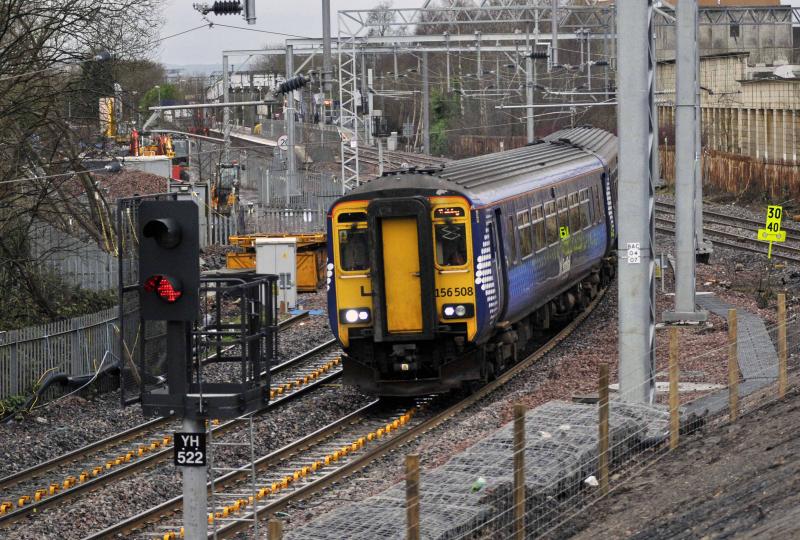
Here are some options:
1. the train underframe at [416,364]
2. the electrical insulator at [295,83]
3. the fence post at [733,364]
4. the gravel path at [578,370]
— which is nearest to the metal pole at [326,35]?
the electrical insulator at [295,83]

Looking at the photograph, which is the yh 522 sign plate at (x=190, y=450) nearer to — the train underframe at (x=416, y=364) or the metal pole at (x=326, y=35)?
the train underframe at (x=416, y=364)

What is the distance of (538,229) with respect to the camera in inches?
798

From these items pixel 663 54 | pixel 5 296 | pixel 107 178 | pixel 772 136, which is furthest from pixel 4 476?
pixel 663 54

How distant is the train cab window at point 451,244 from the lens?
16688 mm

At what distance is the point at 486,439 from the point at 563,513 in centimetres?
202

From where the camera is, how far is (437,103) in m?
79.4

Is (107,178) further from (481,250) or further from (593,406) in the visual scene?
(593,406)

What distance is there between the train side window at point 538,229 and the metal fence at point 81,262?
31.9ft

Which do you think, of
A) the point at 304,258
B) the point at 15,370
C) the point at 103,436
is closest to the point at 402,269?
the point at 103,436

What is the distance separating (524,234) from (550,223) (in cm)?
183

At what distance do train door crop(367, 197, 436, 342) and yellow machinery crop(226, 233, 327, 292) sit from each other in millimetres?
14373

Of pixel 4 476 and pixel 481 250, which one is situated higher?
pixel 481 250

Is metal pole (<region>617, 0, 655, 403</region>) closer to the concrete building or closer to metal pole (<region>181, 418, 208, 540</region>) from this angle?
metal pole (<region>181, 418, 208, 540</region>)

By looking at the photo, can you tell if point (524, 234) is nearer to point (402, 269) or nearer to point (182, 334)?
point (402, 269)
